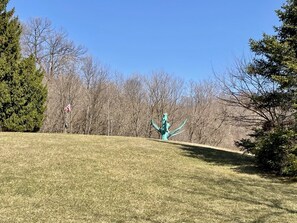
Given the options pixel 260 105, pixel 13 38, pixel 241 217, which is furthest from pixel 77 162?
pixel 13 38

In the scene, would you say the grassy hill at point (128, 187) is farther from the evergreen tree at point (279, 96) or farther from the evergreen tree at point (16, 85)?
the evergreen tree at point (16, 85)

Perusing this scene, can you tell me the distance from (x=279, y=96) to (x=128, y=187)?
6.07m

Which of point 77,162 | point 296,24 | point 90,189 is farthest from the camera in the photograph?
point 296,24

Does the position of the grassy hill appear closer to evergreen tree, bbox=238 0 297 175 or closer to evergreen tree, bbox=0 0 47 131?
evergreen tree, bbox=238 0 297 175

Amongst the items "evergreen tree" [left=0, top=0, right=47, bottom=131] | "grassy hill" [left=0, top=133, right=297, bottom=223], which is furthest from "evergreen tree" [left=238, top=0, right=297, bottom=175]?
"evergreen tree" [left=0, top=0, right=47, bottom=131]

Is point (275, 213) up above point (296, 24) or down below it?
below

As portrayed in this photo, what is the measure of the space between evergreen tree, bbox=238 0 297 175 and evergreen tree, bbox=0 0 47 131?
10180 millimetres

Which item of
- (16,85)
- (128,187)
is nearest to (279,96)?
(128,187)

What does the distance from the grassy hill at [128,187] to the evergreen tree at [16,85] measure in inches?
158

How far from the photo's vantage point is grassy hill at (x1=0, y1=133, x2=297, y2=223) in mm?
5023

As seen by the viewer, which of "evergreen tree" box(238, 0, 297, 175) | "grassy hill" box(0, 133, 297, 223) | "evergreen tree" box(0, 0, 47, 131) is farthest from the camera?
"evergreen tree" box(0, 0, 47, 131)

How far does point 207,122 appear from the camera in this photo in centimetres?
3294

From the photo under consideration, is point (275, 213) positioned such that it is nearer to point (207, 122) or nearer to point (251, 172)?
point (251, 172)

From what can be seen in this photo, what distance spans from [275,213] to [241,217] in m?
0.88
